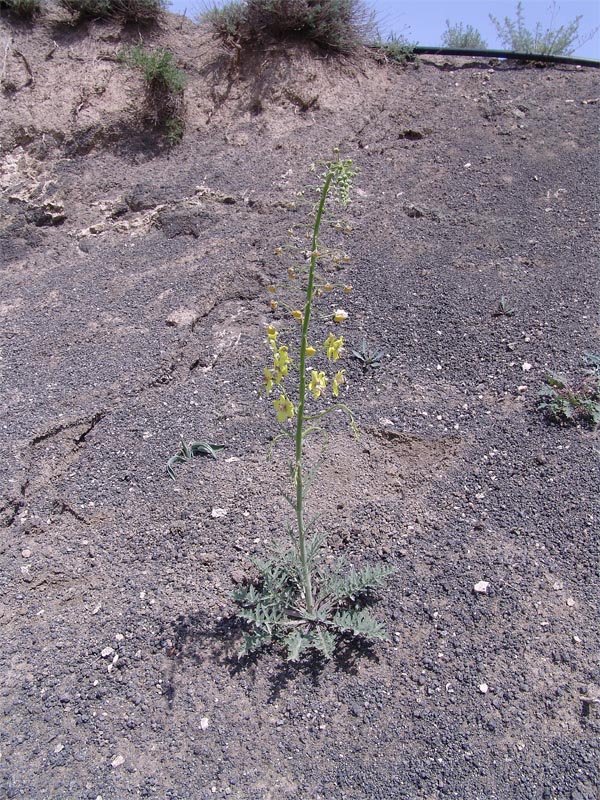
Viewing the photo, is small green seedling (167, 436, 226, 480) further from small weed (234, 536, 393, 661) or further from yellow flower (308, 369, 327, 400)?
yellow flower (308, 369, 327, 400)

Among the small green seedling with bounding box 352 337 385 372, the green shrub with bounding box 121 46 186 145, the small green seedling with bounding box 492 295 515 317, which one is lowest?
the small green seedling with bounding box 352 337 385 372

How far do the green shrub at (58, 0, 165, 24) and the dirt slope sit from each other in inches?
6.0

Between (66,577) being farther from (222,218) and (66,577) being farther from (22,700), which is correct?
(222,218)

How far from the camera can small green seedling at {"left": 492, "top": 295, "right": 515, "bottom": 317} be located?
3701mm

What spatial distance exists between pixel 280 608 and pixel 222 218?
3.30 metres

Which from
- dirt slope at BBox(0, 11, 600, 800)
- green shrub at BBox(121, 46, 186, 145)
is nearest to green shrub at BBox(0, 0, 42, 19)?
dirt slope at BBox(0, 11, 600, 800)

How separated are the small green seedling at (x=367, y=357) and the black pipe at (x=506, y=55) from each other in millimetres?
4216

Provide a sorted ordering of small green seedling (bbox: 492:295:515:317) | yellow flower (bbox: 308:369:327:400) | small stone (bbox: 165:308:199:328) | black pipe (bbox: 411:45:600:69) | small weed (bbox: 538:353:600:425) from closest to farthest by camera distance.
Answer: yellow flower (bbox: 308:369:327:400) < small weed (bbox: 538:353:600:425) < small green seedling (bbox: 492:295:515:317) < small stone (bbox: 165:308:199:328) < black pipe (bbox: 411:45:600:69)

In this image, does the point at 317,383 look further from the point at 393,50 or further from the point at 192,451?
the point at 393,50

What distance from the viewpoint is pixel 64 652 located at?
2.40 m

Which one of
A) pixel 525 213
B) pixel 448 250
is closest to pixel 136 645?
pixel 448 250

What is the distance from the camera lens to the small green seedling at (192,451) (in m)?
3.07

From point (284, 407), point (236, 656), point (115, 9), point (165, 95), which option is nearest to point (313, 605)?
point (236, 656)

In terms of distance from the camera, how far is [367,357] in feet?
11.5
